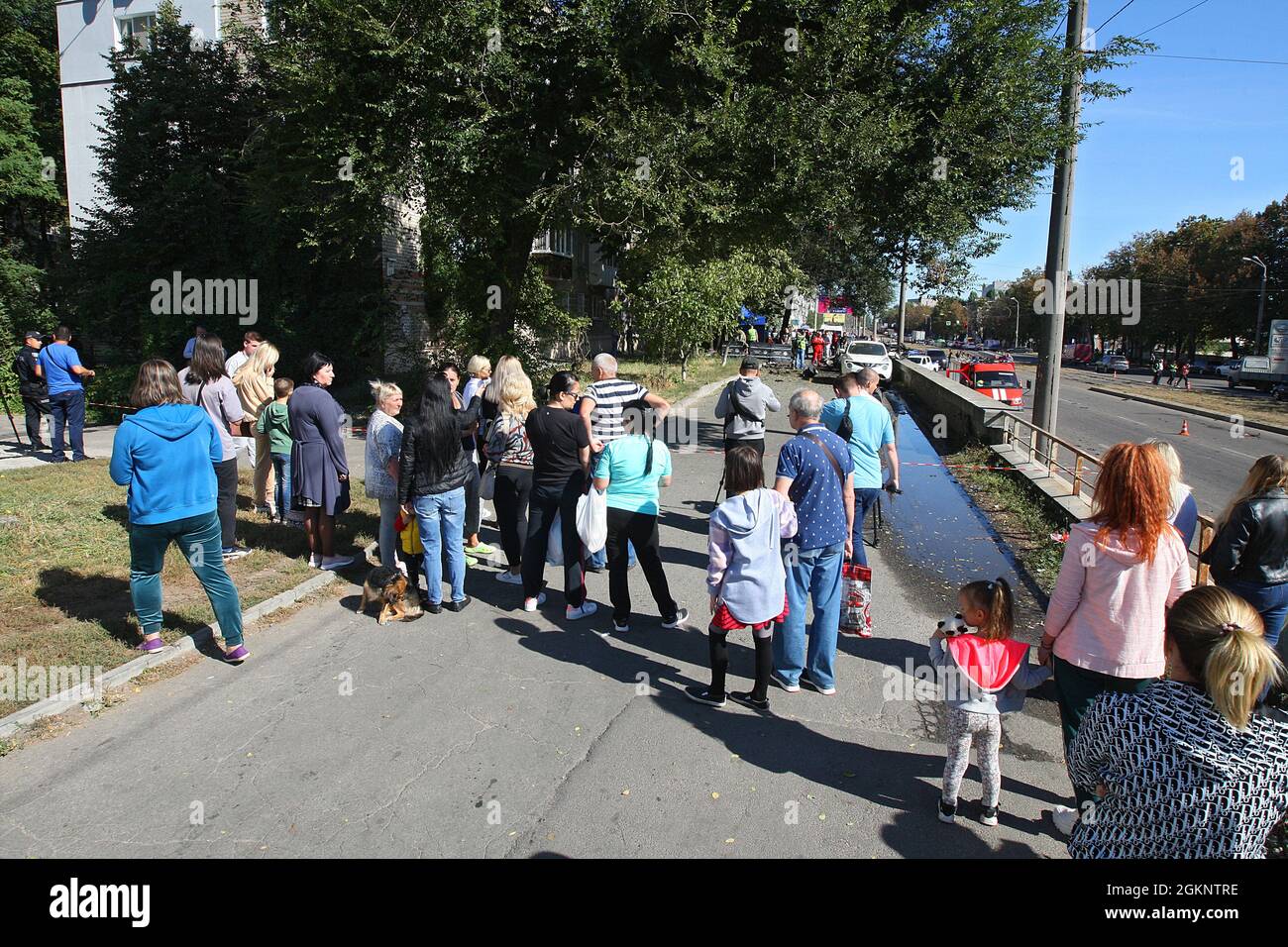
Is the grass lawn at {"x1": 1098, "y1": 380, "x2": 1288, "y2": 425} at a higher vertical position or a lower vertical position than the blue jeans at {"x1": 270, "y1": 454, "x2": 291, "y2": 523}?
higher

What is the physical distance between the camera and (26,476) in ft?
31.9

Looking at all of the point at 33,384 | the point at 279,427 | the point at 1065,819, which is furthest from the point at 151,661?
the point at 33,384

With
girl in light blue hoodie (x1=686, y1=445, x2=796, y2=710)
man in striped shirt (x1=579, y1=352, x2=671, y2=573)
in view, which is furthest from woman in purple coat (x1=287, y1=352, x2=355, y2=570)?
girl in light blue hoodie (x1=686, y1=445, x2=796, y2=710)

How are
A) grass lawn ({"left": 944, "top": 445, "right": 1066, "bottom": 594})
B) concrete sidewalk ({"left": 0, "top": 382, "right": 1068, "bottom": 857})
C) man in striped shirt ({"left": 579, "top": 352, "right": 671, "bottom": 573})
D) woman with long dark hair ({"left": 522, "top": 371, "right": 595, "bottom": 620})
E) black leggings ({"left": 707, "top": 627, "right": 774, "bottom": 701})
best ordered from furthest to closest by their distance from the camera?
grass lawn ({"left": 944, "top": 445, "right": 1066, "bottom": 594}), man in striped shirt ({"left": 579, "top": 352, "right": 671, "bottom": 573}), woman with long dark hair ({"left": 522, "top": 371, "right": 595, "bottom": 620}), black leggings ({"left": 707, "top": 627, "right": 774, "bottom": 701}), concrete sidewalk ({"left": 0, "top": 382, "right": 1068, "bottom": 857})

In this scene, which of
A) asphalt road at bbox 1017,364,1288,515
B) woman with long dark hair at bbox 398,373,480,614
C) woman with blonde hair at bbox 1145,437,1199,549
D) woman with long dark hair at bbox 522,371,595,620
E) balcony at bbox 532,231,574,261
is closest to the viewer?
woman with blonde hair at bbox 1145,437,1199,549

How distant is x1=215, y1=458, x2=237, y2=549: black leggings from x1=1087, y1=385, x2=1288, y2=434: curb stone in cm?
2668

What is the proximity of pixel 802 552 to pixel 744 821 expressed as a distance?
179 cm

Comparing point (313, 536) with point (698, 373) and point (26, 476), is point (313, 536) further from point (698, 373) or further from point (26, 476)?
point (698, 373)

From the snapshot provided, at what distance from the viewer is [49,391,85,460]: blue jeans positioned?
34.5 feet

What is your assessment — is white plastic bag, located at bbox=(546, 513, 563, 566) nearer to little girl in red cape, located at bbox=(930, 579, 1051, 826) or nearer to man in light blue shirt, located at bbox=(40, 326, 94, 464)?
little girl in red cape, located at bbox=(930, 579, 1051, 826)

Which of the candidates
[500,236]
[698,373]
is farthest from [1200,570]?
[698,373]

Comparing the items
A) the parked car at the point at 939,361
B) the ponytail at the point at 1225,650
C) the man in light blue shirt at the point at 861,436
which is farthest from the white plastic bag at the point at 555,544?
the parked car at the point at 939,361

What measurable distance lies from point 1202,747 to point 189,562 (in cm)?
538

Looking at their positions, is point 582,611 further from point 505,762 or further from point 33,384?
point 33,384
